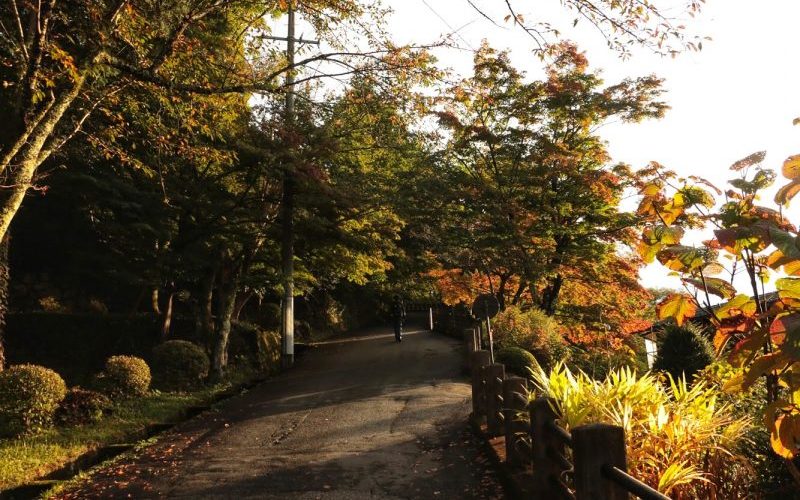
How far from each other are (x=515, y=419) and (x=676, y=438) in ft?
6.79

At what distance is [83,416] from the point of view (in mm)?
9438

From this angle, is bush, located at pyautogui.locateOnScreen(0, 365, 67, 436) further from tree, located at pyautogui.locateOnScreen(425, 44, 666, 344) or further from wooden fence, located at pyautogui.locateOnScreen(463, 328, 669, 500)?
tree, located at pyautogui.locateOnScreen(425, 44, 666, 344)

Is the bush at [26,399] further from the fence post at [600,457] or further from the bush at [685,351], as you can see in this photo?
the bush at [685,351]

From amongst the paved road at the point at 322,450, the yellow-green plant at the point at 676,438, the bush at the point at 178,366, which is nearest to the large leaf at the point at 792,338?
the yellow-green plant at the point at 676,438

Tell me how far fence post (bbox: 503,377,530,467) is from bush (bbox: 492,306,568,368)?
9.50m

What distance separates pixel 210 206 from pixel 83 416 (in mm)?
6578

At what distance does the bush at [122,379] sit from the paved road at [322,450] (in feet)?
6.29

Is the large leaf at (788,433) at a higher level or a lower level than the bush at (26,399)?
higher

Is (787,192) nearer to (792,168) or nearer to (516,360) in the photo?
(792,168)

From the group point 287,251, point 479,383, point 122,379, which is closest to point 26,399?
point 122,379

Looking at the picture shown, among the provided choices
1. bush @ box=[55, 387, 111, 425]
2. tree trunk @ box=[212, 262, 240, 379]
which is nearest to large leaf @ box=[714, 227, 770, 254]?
bush @ box=[55, 387, 111, 425]

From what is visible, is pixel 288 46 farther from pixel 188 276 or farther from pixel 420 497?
pixel 420 497

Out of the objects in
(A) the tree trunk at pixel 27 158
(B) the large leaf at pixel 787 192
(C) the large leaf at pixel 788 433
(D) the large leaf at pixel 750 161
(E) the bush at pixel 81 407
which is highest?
(A) the tree trunk at pixel 27 158

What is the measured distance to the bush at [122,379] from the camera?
11.3 metres
